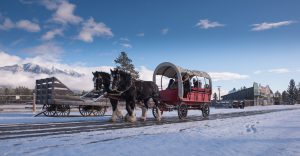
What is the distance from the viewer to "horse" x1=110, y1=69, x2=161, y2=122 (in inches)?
618

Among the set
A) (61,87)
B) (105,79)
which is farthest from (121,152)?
(61,87)

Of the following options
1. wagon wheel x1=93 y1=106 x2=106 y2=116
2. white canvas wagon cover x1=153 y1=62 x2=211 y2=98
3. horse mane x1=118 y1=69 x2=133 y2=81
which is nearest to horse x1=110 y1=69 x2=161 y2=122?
horse mane x1=118 y1=69 x2=133 y2=81

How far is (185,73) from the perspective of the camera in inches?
789

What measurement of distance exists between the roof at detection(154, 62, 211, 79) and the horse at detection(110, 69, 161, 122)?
2.75 meters

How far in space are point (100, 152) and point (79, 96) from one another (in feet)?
50.5

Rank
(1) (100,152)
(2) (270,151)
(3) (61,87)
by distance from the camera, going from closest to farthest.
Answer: (1) (100,152) < (2) (270,151) < (3) (61,87)

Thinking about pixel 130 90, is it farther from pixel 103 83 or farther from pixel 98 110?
pixel 98 110

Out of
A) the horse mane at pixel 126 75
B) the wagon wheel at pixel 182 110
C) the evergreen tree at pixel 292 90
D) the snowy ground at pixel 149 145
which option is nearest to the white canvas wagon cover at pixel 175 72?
the wagon wheel at pixel 182 110

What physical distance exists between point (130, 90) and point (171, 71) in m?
5.55

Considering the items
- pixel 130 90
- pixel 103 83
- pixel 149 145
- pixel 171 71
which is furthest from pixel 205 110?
pixel 149 145

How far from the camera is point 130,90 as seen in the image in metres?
16.1

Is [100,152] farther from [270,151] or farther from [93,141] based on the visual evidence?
[270,151]

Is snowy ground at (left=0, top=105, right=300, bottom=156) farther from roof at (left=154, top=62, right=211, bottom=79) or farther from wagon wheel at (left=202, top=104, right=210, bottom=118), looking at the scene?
wagon wheel at (left=202, top=104, right=210, bottom=118)

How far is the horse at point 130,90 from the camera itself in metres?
15.7
